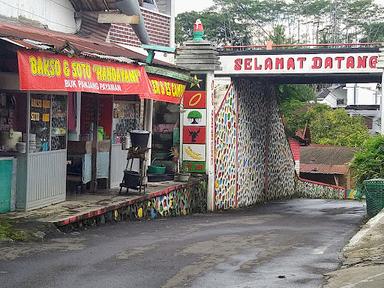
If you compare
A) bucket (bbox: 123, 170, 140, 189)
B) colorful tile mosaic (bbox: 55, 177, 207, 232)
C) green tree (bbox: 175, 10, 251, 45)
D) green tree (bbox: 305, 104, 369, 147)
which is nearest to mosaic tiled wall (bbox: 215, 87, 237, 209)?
colorful tile mosaic (bbox: 55, 177, 207, 232)

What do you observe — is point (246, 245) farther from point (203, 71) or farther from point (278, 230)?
point (203, 71)

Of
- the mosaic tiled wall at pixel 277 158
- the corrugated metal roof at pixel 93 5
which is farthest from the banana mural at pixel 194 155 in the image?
the mosaic tiled wall at pixel 277 158

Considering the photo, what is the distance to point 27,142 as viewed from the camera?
11422 millimetres

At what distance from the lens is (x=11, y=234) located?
971 cm

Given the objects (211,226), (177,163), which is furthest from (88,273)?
(177,163)

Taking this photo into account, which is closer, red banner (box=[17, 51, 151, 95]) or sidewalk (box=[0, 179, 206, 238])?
red banner (box=[17, 51, 151, 95])

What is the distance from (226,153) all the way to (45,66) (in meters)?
10.9

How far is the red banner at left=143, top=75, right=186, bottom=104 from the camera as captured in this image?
15.2 m

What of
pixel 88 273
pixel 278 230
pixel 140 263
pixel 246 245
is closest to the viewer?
pixel 88 273

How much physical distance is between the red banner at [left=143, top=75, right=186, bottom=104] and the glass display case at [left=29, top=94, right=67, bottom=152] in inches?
89.7

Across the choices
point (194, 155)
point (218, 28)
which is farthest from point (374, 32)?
point (194, 155)

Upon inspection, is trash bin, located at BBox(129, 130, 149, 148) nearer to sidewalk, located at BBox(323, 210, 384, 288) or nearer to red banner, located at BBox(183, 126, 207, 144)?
red banner, located at BBox(183, 126, 207, 144)

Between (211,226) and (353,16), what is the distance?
63478mm

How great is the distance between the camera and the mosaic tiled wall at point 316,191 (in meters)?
33.8
